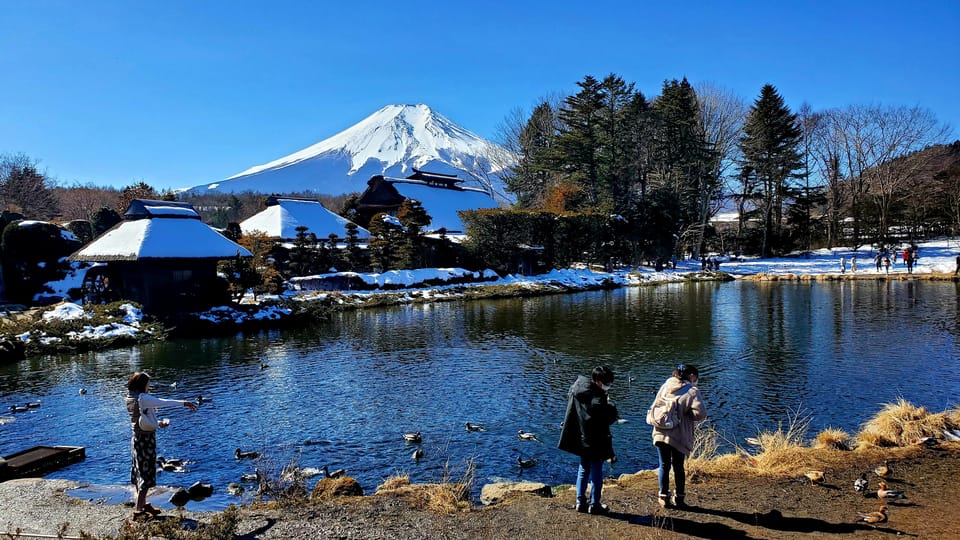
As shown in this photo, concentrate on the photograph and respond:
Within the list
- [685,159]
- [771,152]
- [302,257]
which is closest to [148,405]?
[302,257]

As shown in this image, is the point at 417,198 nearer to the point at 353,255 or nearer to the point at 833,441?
the point at 353,255

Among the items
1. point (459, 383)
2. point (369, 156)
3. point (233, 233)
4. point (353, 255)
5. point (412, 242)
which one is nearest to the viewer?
point (459, 383)

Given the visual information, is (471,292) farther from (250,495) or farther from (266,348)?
(250,495)

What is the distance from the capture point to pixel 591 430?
17.4 feet

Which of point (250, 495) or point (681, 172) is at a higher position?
point (681, 172)

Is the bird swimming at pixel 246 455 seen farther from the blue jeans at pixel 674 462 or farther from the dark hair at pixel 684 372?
the dark hair at pixel 684 372

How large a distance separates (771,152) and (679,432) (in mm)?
49848

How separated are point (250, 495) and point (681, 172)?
159 feet

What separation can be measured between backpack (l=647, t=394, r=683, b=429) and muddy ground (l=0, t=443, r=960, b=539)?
84 cm

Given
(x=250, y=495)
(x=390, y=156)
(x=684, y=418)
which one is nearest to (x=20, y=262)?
(x=250, y=495)

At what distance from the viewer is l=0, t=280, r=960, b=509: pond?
851 cm

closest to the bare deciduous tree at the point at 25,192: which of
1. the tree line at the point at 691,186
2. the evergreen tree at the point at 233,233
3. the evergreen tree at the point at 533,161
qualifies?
the tree line at the point at 691,186

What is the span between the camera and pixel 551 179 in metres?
52.7

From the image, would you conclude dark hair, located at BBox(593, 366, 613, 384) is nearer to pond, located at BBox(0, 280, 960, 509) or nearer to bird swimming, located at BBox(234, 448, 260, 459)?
pond, located at BBox(0, 280, 960, 509)
